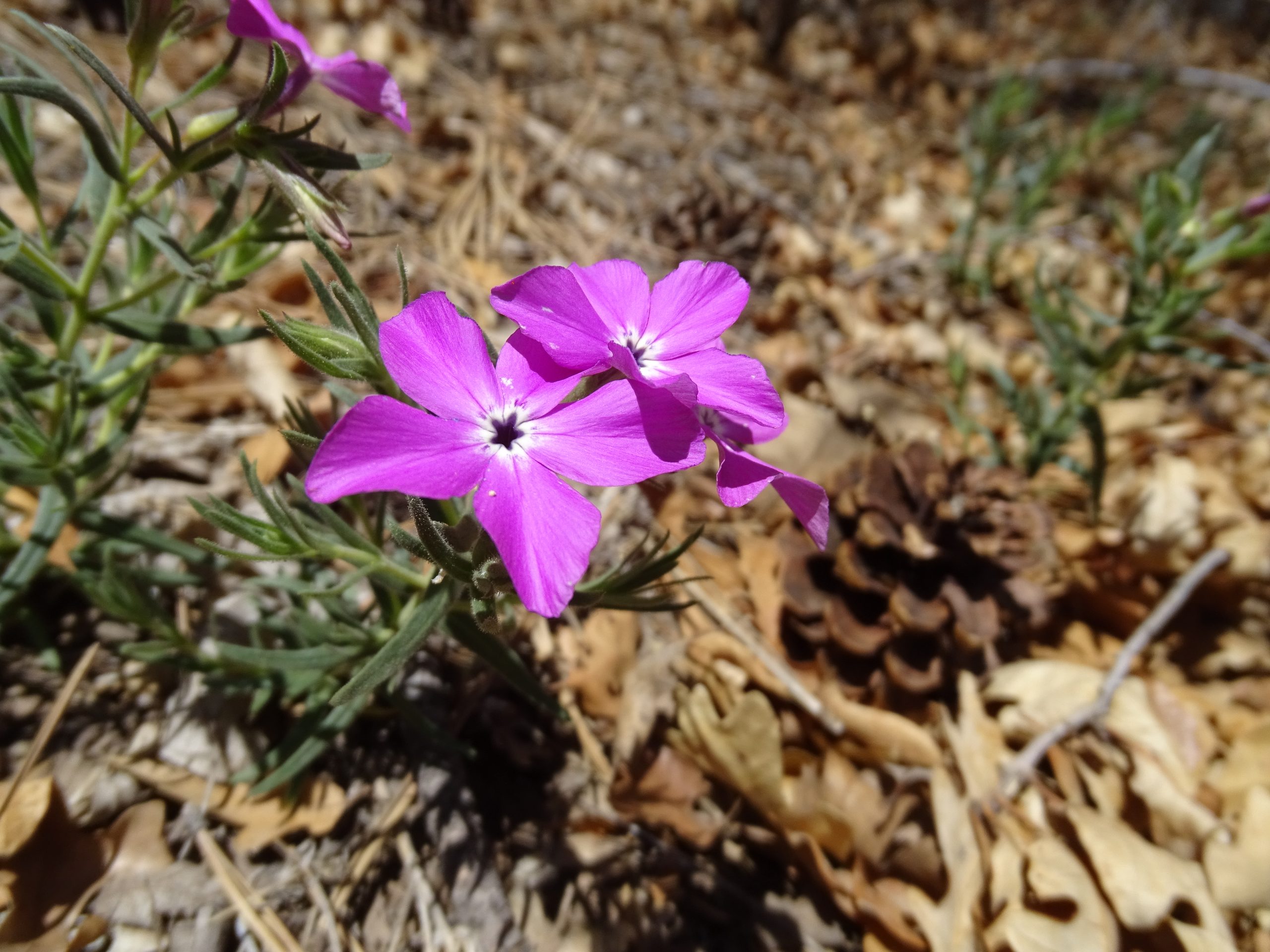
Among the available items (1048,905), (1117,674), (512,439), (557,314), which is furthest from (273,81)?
(1117,674)

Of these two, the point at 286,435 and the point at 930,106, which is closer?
the point at 286,435

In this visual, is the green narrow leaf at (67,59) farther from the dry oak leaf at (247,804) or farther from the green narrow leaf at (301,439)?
the dry oak leaf at (247,804)

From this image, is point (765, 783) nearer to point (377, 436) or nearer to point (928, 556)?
point (928, 556)

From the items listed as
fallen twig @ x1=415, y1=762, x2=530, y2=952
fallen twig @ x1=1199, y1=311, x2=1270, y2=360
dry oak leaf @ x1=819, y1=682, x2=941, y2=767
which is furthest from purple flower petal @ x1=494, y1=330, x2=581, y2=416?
fallen twig @ x1=1199, y1=311, x2=1270, y2=360

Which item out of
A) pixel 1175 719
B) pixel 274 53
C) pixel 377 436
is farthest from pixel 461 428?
pixel 1175 719

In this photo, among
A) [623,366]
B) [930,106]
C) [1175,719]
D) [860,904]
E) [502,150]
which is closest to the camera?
[623,366]

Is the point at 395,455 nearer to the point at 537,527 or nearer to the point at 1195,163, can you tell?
the point at 537,527

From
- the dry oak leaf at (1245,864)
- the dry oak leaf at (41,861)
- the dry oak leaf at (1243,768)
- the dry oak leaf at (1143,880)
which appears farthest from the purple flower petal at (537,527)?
the dry oak leaf at (1243,768)

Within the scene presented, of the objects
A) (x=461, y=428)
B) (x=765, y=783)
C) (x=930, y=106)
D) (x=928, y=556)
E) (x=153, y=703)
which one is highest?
(x=930, y=106)
